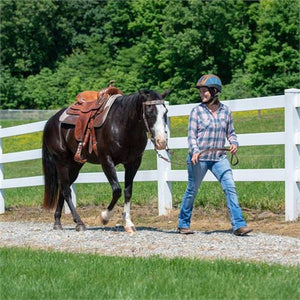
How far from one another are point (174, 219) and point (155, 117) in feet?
9.62

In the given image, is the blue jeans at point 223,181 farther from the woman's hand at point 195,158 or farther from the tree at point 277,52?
the tree at point 277,52

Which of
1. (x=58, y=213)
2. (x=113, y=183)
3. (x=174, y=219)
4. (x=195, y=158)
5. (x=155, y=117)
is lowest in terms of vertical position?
(x=174, y=219)

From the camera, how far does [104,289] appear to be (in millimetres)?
6035

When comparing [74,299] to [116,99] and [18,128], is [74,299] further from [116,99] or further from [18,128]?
[18,128]

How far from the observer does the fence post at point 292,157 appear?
34.4 feet

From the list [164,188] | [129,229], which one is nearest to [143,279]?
[129,229]

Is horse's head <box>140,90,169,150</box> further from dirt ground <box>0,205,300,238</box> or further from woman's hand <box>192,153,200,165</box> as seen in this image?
dirt ground <box>0,205,300,238</box>

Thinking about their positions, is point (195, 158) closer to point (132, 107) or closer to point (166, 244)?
point (166, 244)

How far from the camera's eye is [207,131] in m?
9.20

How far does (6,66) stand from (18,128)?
2584 inches

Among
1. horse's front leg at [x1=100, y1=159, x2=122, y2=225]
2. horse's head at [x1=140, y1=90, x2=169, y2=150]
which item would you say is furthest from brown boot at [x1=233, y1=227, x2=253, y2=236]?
horse's front leg at [x1=100, y1=159, x2=122, y2=225]

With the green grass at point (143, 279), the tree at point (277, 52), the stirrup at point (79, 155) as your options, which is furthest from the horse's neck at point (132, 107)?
the tree at point (277, 52)

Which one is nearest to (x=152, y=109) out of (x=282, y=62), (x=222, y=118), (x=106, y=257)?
(x=222, y=118)

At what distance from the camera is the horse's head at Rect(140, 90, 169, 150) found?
365 inches
